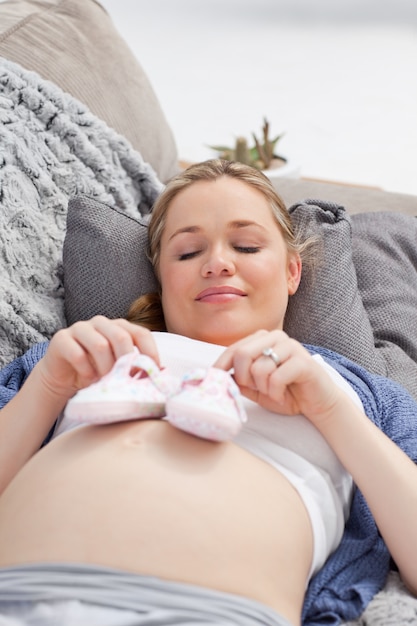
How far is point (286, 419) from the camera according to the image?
1154 millimetres

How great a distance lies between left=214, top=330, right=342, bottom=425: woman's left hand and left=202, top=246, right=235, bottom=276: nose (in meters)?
0.27

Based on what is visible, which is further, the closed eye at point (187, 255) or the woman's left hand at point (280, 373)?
the closed eye at point (187, 255)

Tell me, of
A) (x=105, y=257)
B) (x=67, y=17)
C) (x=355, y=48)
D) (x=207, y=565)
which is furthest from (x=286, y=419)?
(x=355, y=48)

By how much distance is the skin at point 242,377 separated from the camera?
1039 mm

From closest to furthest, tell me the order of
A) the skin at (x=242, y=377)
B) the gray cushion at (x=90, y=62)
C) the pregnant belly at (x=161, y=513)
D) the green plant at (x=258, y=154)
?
the pregnant belly at (x=161, y=513)
the skin at (x=242, y=377)
the gray cushion at (x=90, y=62)
the green plant at (x=258, y=154)

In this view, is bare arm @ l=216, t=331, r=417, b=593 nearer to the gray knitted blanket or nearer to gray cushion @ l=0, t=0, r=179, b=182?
the gray knitted blanket

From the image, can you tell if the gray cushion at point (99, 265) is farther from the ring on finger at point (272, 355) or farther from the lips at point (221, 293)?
the ring on finger at point (272, 355)

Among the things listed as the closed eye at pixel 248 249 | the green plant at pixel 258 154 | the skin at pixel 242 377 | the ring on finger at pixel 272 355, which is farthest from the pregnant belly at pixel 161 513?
the green plant at pixel 258 154

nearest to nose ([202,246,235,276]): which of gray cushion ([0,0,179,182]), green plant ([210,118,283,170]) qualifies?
gray cushion ([0,0,179,182])

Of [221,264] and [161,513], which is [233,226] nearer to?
[221,264]

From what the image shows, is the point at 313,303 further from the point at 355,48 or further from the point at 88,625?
the point at 355,48

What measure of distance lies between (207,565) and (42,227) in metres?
0.81

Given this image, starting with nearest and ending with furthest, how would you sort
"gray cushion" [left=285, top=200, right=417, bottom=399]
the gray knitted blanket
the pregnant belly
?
the pregnant belly, the gray knitted blanket, "gray cushion" [left=285, top=200, right=417, bottom=399]

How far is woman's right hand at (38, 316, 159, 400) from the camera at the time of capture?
1.07 meters
